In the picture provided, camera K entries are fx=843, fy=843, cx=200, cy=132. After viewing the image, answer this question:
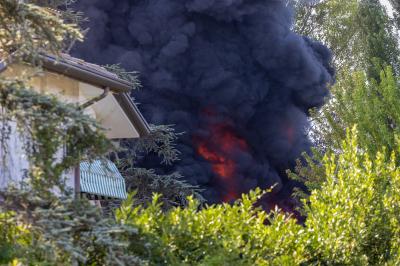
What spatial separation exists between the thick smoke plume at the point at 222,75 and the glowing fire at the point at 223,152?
3 cm

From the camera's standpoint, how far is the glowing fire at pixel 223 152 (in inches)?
1120

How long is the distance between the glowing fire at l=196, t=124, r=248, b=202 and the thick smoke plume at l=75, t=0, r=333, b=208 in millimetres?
34

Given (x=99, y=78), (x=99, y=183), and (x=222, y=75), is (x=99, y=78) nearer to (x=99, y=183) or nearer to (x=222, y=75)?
(x=99, y=183)

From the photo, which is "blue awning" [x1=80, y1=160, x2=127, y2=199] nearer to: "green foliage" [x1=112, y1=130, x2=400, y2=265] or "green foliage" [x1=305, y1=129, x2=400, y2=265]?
"green foliage" [x1=305, y1=129, x2=400, y2=265]

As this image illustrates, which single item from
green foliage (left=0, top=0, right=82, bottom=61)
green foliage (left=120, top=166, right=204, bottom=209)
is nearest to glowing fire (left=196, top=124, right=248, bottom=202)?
green foliage (left=120, top=166, right=204, bottom=209)

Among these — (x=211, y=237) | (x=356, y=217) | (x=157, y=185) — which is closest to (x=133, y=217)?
(x=211, y=237)

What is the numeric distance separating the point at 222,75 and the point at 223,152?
2712 mm

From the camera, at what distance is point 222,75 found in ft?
93.8

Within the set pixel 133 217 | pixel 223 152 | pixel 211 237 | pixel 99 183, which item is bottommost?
pixel 211 237

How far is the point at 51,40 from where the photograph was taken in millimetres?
5109

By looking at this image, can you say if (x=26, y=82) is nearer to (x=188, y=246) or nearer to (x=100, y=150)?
(x=100, y=150)

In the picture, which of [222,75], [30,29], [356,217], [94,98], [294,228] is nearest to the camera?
[30,29]

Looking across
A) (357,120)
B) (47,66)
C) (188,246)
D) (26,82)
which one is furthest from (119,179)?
(26,82)

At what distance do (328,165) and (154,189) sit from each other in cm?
1644
